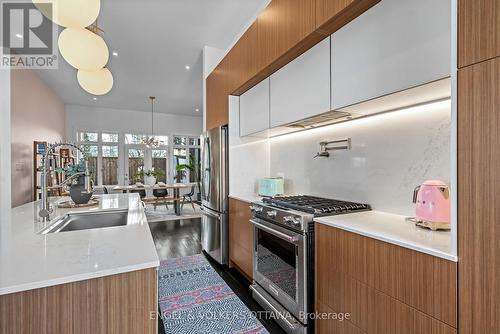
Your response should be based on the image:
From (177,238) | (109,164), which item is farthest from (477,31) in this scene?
(109,164)

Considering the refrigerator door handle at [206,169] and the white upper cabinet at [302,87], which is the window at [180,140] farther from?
the white upper cabinet at [302,87]

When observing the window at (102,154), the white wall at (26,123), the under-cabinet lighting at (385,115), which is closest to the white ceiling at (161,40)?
the white wall at (26,123)

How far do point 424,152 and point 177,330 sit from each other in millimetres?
2167

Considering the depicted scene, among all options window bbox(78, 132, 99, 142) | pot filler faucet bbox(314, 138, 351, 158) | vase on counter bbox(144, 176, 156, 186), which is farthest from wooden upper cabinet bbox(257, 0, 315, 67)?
window bbox(78, 132, 99, 142)

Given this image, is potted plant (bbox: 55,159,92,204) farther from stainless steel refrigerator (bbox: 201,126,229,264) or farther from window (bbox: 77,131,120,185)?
window (bbox: 77,131,120,185)

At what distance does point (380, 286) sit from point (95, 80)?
2.97 metres

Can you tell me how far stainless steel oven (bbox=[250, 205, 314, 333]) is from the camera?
5.27 feet

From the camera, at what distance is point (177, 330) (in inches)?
72.2

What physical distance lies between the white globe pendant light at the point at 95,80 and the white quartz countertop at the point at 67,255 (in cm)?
166

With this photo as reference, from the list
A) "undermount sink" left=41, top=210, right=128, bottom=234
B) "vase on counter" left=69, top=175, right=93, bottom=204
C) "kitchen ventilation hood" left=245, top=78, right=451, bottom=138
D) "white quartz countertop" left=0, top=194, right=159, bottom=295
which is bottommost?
"undermount sink" left=41, top=210, right=128, bottom=234

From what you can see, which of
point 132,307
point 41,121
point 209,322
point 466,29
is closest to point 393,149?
point 466,29

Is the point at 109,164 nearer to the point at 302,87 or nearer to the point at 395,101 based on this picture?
the point at 302,87

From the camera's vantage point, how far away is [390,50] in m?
1.28

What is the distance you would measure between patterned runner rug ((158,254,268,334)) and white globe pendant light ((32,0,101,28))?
2305 millimetres
